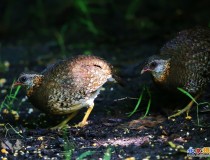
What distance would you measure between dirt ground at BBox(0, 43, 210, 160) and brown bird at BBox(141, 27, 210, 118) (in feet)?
1.05

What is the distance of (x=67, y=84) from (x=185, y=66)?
1401 millimetres

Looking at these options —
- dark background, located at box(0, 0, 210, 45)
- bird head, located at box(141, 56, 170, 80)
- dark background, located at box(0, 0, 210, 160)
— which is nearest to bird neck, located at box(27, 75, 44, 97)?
dark background, located at box(0, 0, 210, 160)

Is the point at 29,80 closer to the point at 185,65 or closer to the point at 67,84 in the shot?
the point at 67,84

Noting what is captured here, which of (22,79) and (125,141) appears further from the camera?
(22,79)

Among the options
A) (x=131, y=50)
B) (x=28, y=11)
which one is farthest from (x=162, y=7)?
(x=28, y=11)

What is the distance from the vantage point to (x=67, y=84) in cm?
555

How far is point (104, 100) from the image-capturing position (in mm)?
6512

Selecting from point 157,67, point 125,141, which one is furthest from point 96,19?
point 125,141

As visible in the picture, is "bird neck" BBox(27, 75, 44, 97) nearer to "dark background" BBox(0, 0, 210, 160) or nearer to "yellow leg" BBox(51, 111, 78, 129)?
"dark background" BBox(0, 0, 210, 160)

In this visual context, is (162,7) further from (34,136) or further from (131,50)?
(34,136)

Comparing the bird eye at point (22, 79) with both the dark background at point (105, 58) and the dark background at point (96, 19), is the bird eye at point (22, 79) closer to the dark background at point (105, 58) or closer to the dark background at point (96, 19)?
the dark background at point (105, 58)

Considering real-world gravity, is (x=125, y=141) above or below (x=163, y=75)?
below

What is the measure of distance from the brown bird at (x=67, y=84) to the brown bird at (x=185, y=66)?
60 centimetres

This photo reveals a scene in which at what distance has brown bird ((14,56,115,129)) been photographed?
5.54 m
